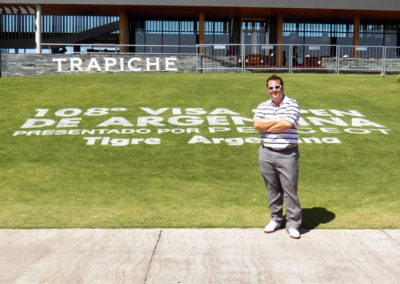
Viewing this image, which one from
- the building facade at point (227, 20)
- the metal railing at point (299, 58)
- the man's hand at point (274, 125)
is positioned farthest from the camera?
the building facade at point (227, 20)

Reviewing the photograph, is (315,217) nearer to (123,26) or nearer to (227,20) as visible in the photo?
(123,26)

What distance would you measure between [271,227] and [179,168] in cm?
394

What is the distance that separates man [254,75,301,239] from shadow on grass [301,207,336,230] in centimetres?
49

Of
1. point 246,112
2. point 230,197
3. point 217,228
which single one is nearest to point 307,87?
point 246,112

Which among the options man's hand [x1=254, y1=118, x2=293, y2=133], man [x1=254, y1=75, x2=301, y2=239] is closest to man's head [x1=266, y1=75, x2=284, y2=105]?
man [x1=254, y1=75, x2=301, y2=239]

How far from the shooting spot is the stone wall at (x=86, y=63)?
981 inches

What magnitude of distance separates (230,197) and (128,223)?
2012 millimetres

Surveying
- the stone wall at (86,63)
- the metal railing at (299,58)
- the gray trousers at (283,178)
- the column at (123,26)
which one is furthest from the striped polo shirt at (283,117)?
the column at (123,26)

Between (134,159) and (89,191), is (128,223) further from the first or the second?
(134,159)

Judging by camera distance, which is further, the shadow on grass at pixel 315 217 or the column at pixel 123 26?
the column at pixel 123 26

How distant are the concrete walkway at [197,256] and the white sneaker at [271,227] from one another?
Result: 3.2 inches

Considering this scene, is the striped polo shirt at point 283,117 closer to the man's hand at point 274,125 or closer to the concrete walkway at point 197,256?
the man's hand at point 274,125

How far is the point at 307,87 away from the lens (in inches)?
725

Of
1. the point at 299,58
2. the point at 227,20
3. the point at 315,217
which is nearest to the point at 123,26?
the point at 227,20
